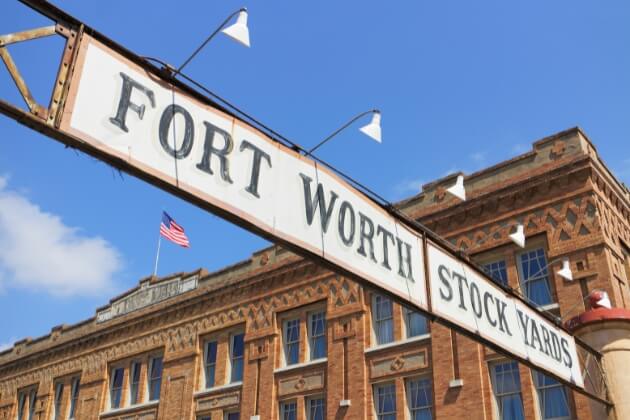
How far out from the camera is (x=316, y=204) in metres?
4.51

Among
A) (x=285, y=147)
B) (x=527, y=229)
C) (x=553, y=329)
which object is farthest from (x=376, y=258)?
(x=527, y=229)

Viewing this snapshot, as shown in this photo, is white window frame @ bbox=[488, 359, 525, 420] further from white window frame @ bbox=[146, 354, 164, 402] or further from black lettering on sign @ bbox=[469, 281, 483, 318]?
white window frame @ bbox=[146, 354, 164, 402]

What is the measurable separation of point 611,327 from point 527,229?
32.4 feet

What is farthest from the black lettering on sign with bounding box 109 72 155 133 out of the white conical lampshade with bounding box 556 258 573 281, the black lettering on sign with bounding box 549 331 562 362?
the white conical lampshade with bounding box 556 258 573 281

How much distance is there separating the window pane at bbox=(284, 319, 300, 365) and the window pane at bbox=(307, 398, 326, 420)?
1.60m

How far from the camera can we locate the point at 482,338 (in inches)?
232

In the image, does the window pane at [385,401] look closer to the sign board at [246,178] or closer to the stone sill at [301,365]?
the stone sill at [301,365]

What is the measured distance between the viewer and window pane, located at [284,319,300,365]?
2200 cm

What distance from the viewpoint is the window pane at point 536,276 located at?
1720 cm

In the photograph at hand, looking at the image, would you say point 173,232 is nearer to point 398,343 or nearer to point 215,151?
point 398,343

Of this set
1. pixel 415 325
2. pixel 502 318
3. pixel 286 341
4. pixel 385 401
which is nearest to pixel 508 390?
pixel 415 325

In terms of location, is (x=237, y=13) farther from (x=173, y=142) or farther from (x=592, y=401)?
(x=592, y=401)

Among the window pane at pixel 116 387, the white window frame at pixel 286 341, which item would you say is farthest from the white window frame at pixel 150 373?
the white window frame at pixel 286 341

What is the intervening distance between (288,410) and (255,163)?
1849 cm
